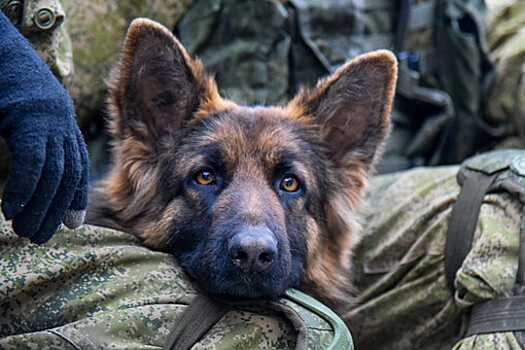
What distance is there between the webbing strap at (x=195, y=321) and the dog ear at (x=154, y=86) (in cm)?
95

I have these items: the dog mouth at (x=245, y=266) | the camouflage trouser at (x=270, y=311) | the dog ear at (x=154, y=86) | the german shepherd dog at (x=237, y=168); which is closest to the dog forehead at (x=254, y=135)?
the german shepherd dog at (x=237, y=168)

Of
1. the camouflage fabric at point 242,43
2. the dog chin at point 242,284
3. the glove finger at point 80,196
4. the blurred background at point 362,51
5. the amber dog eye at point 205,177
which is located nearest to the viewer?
the glove finger at point 80,196

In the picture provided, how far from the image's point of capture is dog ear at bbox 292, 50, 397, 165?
3.14m

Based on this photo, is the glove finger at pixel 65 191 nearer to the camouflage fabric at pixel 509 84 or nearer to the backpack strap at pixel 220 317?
the backpack strap at pixel 220 317

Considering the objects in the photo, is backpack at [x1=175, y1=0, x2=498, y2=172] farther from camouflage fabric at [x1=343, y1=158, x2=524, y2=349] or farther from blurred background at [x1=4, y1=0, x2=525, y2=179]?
camouflage fabric at [x1=343, y1=158, x2=524, y2=349]

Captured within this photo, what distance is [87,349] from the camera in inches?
85.2

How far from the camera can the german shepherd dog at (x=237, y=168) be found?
2592 mm

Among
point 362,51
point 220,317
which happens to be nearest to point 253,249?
point 220,317

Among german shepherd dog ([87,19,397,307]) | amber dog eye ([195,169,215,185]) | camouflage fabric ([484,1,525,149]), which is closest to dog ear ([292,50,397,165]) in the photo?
german shepherd dog ([87,19,397,307])

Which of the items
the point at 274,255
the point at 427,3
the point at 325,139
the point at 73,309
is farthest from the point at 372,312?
the point at 427,3

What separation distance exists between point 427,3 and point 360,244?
7.67ft

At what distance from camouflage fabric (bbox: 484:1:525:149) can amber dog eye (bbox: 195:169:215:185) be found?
112 inches

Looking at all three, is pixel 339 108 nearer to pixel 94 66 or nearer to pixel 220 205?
pixel 220 205

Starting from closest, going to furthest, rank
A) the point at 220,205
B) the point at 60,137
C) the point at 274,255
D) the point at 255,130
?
1. the point at 60,137
2. the point at 274,255
3. the point at 220,205
4. the point at 255,130
